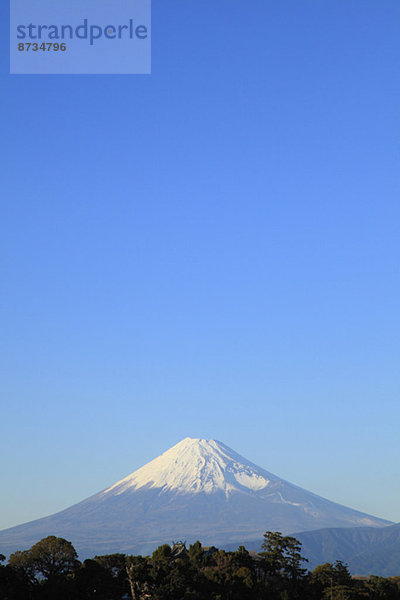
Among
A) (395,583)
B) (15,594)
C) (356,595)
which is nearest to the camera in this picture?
(15,594)

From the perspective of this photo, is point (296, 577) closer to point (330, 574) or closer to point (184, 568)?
point (330, 574)

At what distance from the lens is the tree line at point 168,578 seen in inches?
2566

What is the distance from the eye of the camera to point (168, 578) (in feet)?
225

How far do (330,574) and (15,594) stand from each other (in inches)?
1281

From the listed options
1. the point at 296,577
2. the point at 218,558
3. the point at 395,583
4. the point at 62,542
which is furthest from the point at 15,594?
the point at 395,583

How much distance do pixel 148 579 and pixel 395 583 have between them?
104 ft

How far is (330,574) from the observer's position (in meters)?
76.5

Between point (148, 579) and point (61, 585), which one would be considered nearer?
point (61, 585)

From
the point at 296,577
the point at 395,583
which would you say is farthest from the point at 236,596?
the point at 395,583

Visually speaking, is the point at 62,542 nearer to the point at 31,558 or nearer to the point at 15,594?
the point at 31,558

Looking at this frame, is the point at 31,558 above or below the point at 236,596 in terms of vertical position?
above

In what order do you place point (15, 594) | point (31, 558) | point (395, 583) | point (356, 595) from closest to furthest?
point (15, 594)
point (31, 558)
point (356, 595)
point (395, 583)

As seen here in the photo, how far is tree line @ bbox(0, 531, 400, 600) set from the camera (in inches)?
2566

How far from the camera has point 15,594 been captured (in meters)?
62.2
